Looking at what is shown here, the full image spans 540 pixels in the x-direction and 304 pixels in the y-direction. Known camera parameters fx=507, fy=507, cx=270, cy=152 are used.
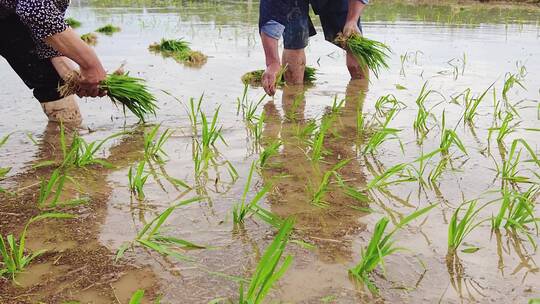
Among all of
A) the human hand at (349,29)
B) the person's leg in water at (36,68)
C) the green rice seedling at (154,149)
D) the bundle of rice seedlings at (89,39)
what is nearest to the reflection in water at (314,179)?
the green rice seedling at (154,149)

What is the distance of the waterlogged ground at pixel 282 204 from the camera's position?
1.29 m

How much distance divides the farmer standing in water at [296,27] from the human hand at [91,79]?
3.83 ft

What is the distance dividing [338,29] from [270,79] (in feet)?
3.21

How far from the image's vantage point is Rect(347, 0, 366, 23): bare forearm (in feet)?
12.3

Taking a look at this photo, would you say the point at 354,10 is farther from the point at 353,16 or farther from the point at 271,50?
the point at 271,50

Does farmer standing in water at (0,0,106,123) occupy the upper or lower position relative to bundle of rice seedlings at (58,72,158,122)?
upper

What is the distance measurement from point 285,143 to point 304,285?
1.29m

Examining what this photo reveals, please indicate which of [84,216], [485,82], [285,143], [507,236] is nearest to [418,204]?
[507,236]

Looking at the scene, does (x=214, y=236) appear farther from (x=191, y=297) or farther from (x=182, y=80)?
(x=182, y=80)

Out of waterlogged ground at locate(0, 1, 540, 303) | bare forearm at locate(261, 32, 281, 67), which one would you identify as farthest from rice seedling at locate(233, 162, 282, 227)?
bare forearm at locate(261, 32, 281, 67)

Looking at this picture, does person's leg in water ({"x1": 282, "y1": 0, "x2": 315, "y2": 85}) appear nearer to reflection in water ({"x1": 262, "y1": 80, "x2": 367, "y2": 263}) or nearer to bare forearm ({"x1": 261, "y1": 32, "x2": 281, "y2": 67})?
bare forearm ({"x1": 261, "y1": 32, "x2": 281, "y2": 67})

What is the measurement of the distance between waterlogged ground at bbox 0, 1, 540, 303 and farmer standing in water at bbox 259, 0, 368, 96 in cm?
22

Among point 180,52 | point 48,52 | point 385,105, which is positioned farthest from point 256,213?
point 180,52

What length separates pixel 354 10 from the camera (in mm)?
3770
